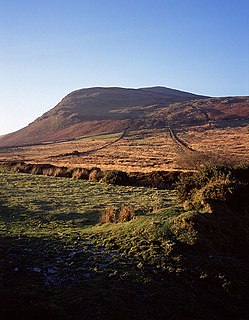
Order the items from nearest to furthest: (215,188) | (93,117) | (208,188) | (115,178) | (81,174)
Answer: (215,188) → (208,188) → (115,178) → (81,174) → (93,117)

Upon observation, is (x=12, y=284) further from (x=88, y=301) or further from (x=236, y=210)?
(x=236, y=210)

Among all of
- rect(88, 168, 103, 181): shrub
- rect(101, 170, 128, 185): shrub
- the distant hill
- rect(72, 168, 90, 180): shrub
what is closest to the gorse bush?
rect(101, 170, 128, 185): shrub

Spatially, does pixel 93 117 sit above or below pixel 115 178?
above

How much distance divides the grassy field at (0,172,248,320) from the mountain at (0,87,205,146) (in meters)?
81.5

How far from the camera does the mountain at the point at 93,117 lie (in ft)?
329

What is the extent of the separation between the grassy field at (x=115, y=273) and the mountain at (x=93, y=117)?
81457 millimetres

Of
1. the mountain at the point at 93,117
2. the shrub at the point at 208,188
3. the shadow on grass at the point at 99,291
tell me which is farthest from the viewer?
the mountain at the point at 93,117

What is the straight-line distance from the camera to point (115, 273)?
733 centimetres

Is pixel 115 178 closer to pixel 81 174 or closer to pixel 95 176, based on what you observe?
pixel 95 176

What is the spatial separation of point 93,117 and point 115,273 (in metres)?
111

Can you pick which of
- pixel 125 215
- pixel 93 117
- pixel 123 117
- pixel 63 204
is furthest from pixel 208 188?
pixel 93 117

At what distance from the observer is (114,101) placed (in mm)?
146875

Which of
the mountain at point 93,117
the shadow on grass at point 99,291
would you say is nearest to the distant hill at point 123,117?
A: the mountain at point 93,117

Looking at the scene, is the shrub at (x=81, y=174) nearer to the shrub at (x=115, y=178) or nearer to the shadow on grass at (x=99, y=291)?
the shrub at (x=115, y=178)
